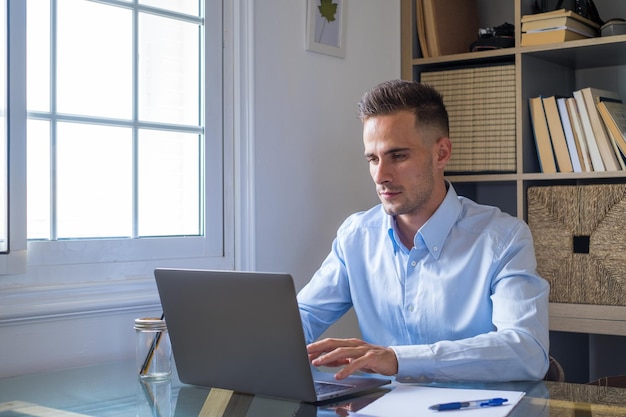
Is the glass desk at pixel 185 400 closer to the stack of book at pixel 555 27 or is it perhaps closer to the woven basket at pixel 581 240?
the woven basket at pixel 581 240

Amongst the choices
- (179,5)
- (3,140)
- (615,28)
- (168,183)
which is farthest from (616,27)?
(3,140)

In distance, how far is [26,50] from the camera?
186 cm

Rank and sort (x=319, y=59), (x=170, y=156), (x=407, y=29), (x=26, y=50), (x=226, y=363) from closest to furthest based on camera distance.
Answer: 1. (x=226, y=363)
2. (x=26, y=50)
3. (x=170, y=156)
4. (x=319, y=59)
5. (x=407, y=29)

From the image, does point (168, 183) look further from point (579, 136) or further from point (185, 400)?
point (579, 136)

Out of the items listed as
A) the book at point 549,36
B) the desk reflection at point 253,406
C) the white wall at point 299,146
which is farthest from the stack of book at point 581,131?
the desk reflection at point 253,406

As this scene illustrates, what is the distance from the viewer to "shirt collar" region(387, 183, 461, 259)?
197 cm

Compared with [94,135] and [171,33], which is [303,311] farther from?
[171,33]

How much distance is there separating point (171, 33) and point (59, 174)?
519mm

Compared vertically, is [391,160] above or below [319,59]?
below

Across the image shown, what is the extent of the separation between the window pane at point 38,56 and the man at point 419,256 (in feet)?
2.51

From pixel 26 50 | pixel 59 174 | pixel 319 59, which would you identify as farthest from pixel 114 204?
pixel 319 59

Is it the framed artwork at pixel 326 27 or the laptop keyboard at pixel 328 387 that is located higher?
the framed artwork at pixel 326 27

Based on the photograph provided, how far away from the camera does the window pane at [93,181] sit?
6.47ft

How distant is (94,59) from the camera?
6.65 ft
